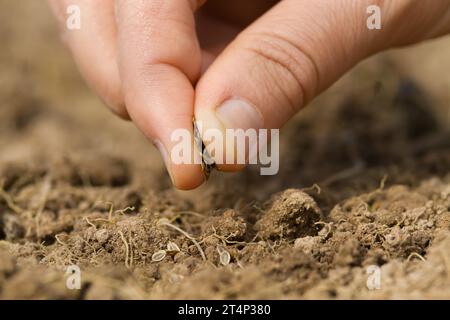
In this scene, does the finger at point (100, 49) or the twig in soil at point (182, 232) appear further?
the finger at point (100, 49)

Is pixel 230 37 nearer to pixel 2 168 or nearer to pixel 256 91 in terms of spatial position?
pixel 256 91

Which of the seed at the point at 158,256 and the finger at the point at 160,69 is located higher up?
the finger at the point at 160,69

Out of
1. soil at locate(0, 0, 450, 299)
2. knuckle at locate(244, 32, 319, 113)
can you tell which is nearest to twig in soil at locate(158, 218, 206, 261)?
soil at locate(0, 0, 450, 299)

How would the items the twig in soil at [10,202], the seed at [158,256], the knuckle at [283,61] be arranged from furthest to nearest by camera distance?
1. the twig in soil at [10,202]
2. the knuckle at [283,61]
3. the seed at [158,256]

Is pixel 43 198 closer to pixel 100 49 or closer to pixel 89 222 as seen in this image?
pixel 89 222

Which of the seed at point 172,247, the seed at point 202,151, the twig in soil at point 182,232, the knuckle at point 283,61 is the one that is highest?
the knuckle at point 283,61

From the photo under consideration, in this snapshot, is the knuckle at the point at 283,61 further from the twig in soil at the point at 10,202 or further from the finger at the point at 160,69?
the twig in soil at the point at 10,202

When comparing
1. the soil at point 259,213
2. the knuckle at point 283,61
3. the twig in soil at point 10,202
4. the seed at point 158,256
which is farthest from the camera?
the twig in soil at point 10,202

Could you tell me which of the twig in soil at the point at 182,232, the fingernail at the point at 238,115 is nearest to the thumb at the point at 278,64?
the fingernail at the point at 238,115
